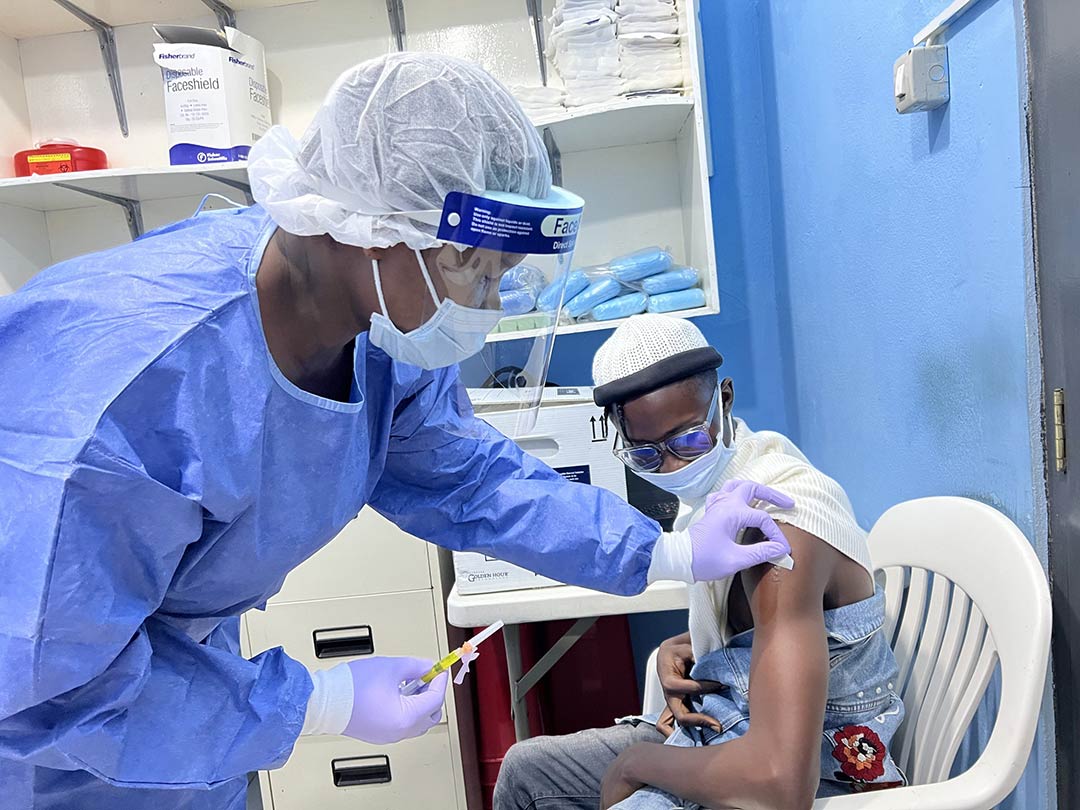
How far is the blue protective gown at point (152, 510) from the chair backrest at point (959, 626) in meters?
0.82

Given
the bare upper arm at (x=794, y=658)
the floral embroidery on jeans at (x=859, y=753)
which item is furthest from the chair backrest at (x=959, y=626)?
the bare upper arm at (x=794, y=658)

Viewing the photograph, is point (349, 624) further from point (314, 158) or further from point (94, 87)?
point (94, 87)

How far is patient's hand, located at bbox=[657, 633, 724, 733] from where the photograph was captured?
1.21 m

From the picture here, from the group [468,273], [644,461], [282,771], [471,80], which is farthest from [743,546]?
[282,771]

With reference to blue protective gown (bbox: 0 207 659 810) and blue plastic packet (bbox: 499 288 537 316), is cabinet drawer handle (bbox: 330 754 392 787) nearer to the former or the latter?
blue protective gown (bbox: 0 207 659 810)

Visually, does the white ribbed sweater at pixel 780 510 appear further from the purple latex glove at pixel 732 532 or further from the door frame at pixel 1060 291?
the door frame at pixel 1060 291

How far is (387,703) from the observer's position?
3.18 feet

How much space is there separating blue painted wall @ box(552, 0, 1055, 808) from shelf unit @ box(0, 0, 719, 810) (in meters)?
0.22

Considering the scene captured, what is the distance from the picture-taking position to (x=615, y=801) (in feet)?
3.98

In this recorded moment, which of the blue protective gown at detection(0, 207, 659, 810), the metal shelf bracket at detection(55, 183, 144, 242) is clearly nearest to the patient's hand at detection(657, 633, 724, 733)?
the blue protective gown at detection(0, 207, 659, 810)

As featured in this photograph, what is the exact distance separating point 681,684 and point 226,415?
814mm

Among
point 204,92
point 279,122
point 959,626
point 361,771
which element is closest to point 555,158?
point 279,122

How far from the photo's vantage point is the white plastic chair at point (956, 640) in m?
0.97

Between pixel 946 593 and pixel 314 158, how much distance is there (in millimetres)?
1083
